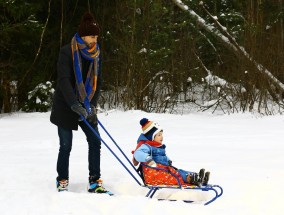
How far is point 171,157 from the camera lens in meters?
6.58

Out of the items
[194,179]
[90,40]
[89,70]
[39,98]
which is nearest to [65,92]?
[89,70]

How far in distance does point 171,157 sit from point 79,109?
A: 2607 millimetres

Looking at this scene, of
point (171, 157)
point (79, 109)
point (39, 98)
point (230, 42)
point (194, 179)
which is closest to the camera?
point (79, 109)

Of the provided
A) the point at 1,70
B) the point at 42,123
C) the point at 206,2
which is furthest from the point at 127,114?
the point at 206,2

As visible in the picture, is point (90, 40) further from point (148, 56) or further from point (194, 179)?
point (148, 56)

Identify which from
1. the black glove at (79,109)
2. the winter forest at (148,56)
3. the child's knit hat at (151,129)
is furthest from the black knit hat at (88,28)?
the winter forest at (148,56)

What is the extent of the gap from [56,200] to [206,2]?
43.9 feet

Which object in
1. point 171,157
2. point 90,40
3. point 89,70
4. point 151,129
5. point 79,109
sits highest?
point 90,40

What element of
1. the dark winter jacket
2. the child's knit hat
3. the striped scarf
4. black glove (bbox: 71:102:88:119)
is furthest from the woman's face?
the child's knit hat

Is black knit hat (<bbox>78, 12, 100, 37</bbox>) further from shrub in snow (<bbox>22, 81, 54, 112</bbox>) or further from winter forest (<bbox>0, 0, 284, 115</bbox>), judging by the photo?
shrub in snow (<bbox>22, 81, 54, 112</bbox>)

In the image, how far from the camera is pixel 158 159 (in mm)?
4598

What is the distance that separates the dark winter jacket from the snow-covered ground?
27.6 inches

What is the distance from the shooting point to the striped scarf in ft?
14.5

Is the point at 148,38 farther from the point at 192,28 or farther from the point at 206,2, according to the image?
the point at 206,2
